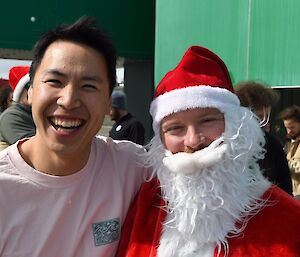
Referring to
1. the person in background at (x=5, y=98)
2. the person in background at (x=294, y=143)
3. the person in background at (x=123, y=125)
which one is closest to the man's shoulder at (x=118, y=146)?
the person in background at (x=5, y=98)

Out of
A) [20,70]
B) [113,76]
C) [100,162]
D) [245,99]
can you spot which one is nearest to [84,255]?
[100,162]

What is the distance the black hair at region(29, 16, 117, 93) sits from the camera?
176 centimetres

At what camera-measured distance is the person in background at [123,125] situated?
16.7 feet

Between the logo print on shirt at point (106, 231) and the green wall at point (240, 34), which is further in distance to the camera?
the green wall at point (240, 34)

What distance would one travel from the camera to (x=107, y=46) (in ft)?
5.92

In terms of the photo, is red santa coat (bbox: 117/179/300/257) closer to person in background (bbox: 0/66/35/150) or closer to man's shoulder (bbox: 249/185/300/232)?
man's shoulder (bbox: 249/185/300/232)

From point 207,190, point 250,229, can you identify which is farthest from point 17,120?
point 250,229

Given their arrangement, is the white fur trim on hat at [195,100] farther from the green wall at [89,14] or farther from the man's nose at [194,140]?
the green wall at [89,14]

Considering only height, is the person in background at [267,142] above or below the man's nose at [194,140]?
below

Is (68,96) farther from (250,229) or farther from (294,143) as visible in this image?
(294,143)

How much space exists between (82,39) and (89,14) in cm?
986

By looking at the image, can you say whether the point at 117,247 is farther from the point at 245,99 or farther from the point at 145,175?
the point at 245,99

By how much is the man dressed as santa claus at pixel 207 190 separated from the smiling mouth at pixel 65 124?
33cm

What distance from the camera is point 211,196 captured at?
171 cm
